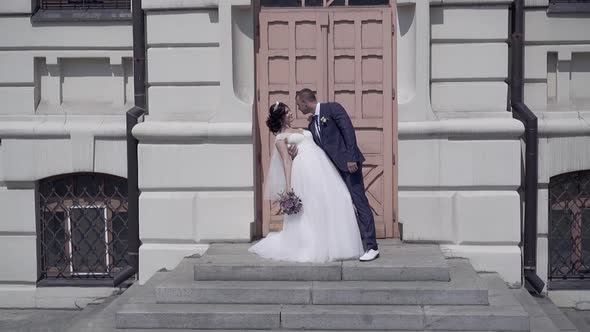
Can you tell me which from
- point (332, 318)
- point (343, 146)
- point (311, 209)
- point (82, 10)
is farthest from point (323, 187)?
point (82, 10)

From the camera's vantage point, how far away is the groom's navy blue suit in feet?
33.4

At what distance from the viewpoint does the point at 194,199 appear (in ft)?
36.8

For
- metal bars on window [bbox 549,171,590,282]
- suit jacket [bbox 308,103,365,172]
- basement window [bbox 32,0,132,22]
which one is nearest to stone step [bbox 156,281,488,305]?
suit jacket [bbox 308,103,365,172]

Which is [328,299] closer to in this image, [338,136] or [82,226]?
[338,136]

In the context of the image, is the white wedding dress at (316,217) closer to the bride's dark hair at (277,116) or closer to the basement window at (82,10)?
the bride's dark hair at (277,116)

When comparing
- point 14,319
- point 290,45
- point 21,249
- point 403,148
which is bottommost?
point 14,319

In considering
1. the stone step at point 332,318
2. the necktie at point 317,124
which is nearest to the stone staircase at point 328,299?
the stone step at point 332,318

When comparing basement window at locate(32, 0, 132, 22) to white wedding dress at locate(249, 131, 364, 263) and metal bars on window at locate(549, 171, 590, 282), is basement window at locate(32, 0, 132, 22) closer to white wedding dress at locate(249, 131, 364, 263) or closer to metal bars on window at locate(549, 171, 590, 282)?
white wedding dress at locate(249, 131, 364, 263)

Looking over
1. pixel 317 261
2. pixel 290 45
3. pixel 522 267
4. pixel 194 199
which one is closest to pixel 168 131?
pixel 194 199

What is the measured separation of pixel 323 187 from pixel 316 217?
31 centimetres

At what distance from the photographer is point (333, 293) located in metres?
9.45

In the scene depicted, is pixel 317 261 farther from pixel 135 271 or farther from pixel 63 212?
pixel 63 212

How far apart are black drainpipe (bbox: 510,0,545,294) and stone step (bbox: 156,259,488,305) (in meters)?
1.71

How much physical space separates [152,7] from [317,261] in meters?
3.51
